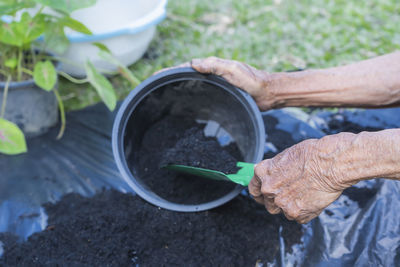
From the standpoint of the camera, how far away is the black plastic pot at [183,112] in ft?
3.64

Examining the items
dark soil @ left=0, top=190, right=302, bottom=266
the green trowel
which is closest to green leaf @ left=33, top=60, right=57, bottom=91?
dark soil @ left=0, top=190, right=302, bottom=266

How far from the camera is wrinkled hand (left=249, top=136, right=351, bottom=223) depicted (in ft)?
3.00

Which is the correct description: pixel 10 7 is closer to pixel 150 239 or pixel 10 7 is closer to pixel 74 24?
pixel 74 24

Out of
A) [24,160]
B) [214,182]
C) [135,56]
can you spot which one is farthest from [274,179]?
[135,56]

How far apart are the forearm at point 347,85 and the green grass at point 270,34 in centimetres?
85

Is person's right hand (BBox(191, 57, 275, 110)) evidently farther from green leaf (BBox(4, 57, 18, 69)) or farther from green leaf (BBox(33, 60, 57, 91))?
green leaf (BBox(4, 57, 18, 69))

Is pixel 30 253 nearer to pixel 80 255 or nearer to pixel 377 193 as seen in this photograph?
pixel 80 255

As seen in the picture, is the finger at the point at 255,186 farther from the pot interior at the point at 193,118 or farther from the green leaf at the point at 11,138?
the green leaf at the point at 11,138

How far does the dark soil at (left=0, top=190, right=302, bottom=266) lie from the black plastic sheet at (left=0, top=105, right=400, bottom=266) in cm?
9

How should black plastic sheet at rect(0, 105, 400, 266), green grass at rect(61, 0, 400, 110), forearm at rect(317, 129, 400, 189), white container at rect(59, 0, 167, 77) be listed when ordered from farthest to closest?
green grass at rect(61, 0, 400, 110)
white container at rect(59, 0, 167, 77)
black plastic sheet at rect(0, 105, 400, 266)
forearm at rect(317, 129, 400, 189)

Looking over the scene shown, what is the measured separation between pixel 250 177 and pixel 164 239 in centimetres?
34

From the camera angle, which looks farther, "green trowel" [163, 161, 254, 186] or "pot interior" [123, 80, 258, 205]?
"pot interior" [123, 80, 258, 205]

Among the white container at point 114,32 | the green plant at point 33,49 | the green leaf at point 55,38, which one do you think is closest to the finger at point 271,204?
the green plant at point 33,49

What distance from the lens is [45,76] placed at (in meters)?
1.43
